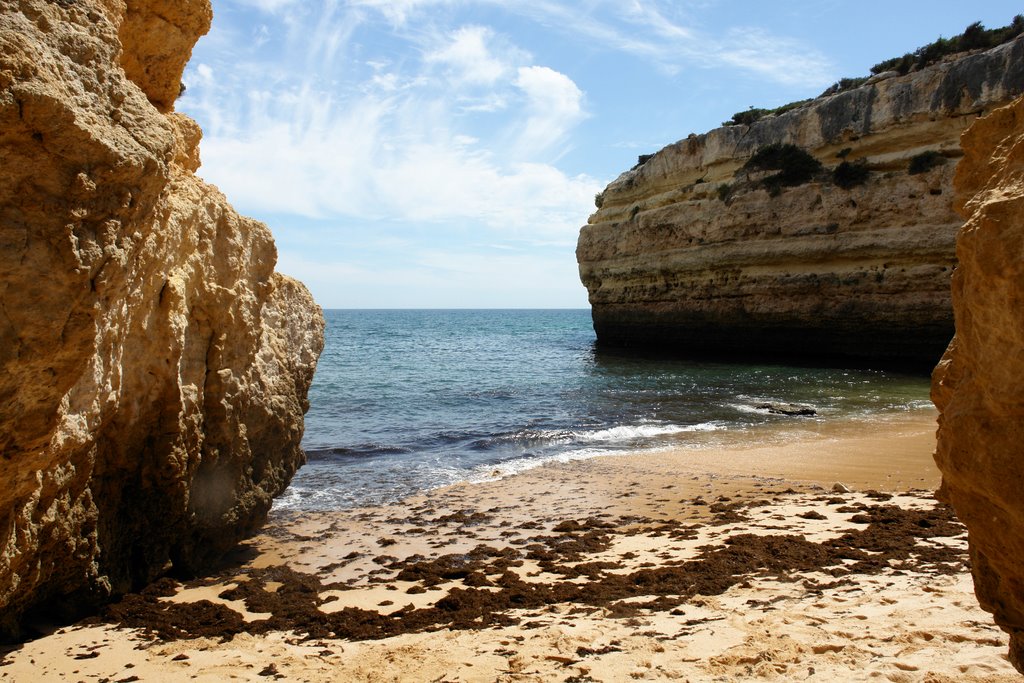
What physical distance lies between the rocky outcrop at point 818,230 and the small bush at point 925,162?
0.43 ft

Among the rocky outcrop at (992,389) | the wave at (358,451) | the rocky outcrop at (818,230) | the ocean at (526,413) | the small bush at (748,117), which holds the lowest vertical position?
the wave at (358,451)

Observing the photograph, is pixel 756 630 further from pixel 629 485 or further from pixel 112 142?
pixel 629 485

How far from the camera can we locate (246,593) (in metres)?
5.93

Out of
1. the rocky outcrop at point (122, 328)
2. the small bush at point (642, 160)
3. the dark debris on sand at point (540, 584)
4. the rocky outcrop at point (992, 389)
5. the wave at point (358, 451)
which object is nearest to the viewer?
the rocky outcrop at point (992, 389)

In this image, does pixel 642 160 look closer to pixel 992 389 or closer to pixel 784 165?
pixel 784 165

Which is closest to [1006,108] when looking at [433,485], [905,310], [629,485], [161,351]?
[161,351]

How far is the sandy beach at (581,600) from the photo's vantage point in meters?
4.04

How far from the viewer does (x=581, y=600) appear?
533 cm

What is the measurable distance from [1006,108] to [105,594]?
6.50 metres

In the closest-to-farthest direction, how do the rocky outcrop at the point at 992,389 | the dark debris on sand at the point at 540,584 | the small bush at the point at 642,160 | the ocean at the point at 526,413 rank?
the rocky outcrop at the point at 992,389
the dark debris on sand at the point at 540,584
the ocean at the point at 526,413
the small bush at the point at 642,160

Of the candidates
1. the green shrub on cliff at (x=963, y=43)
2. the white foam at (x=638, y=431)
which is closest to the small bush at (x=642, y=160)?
the green shrub on cliff at (x=963, y=43)

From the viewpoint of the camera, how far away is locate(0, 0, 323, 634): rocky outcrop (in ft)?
11.1

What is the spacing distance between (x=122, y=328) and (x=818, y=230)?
25.9 meters

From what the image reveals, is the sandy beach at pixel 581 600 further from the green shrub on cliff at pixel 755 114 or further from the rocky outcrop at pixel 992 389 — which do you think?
the green shrub on cliff at pixel 755 114
